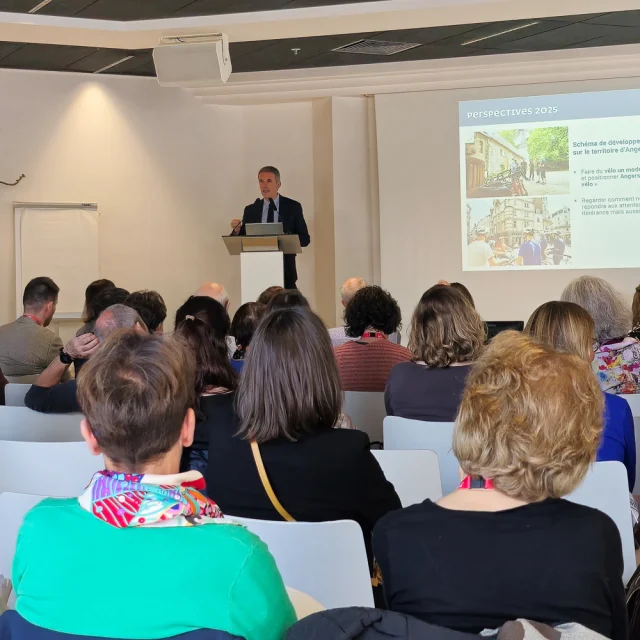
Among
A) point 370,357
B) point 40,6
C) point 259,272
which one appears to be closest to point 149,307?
point 370,357

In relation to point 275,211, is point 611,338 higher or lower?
lower

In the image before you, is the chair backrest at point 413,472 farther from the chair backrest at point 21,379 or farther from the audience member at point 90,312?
the chair backrest at point 21,379

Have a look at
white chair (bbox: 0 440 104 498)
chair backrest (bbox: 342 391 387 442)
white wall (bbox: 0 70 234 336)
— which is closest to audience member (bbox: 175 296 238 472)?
white chair (bbox: 0 440 104 498)

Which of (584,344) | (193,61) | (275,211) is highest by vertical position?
(193,61)

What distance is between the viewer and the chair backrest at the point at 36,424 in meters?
3.30

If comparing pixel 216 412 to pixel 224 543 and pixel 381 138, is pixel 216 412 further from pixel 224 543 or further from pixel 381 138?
pixel 381 138

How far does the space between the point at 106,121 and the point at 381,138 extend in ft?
9.44

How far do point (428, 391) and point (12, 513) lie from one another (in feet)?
5.26

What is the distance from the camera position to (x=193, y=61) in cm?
676

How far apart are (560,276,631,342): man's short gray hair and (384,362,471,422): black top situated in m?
0.83

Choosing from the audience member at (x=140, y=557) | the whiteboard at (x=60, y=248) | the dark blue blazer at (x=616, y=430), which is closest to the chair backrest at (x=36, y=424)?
the dark blue blazer at (x=616, y=430)

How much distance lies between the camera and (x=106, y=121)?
29.2 feet

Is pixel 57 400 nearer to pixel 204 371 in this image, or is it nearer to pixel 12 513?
pixel 204 371

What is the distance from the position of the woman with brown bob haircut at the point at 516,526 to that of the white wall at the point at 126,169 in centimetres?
788
